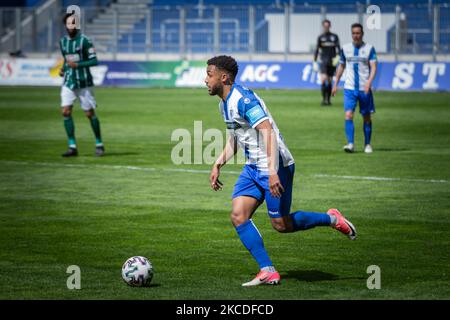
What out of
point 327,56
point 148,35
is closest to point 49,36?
point 148,35

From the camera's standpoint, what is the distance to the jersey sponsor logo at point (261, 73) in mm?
42000

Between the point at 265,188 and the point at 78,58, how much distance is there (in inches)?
435

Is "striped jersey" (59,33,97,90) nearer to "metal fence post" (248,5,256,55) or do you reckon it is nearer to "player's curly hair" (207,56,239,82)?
"player's curly hair" (207,56,239,82)

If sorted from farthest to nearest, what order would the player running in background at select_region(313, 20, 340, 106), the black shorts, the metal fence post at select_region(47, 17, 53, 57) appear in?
the metal fence post at select_region(47, 17, 53, 57) < the black shorts < the player running in background at select_region(313, 20, 340, 106)

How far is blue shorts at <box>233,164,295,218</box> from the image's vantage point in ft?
29.4

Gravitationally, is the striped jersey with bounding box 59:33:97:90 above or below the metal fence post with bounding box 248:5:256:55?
below

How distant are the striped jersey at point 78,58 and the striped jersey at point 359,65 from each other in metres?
4.78

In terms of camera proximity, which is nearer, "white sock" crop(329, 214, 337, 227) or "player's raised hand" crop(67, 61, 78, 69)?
"white sock" crop(329, 214, 337, 227)

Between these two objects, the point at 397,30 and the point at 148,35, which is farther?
the point at 148,35

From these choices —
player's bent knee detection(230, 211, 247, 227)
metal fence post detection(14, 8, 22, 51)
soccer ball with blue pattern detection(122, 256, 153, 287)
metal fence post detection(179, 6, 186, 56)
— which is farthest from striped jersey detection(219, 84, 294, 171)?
metal fence post detection(14, 8, 22, 51)

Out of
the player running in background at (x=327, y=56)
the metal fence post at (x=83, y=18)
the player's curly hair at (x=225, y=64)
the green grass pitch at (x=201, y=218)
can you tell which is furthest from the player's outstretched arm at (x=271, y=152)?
the metal fence post at (x=83, y=18)

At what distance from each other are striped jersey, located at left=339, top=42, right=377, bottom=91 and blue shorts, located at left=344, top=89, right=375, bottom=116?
96 millimetres

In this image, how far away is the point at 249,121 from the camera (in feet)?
28.9

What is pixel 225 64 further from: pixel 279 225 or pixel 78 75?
pixel 78 75
